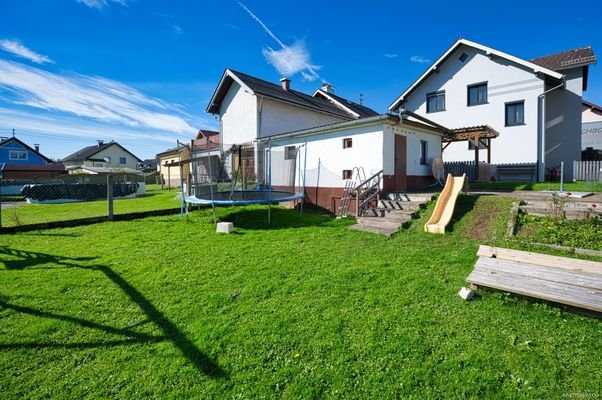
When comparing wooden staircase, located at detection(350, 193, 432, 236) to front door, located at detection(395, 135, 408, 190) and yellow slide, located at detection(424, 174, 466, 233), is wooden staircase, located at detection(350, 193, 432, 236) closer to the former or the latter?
yellow slide, located at detection(424, 174, 466, 233)

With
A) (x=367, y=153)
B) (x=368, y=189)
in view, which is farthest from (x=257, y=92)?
(x=368, y=189)

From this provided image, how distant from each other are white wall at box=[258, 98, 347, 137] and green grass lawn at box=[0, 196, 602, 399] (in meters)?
10.9

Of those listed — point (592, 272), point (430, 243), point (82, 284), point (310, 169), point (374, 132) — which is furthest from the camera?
point (310, 169)

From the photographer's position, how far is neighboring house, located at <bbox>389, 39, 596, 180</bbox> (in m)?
15.1

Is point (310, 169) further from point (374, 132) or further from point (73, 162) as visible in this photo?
Result: point (73, 162)

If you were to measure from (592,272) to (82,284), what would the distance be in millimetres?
6866

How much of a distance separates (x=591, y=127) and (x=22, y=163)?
57.4m

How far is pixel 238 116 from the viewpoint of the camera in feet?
53.4

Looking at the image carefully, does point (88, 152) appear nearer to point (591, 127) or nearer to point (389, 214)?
point (389, 214)

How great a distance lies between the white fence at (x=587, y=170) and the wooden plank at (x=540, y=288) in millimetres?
14845

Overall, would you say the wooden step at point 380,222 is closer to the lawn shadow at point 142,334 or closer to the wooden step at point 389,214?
the wooden step at point 389,214

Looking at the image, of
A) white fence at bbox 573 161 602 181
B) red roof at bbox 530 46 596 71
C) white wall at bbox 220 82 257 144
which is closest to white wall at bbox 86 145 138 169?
white wall at bbox 220 82 257 144

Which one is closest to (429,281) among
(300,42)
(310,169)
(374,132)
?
(374,132)

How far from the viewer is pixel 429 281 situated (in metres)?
4.06
